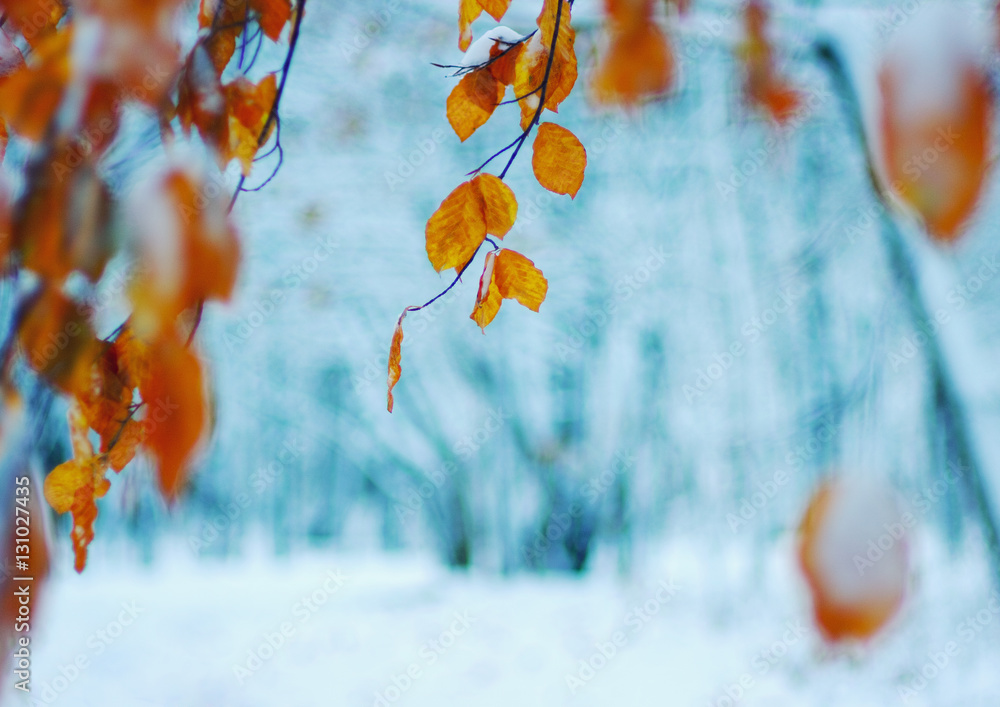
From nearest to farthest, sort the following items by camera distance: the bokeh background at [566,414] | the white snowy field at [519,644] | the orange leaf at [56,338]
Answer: the orange leaf at [56,338] → the white snowy field at [519,644] → the bokeh background at [566,414]

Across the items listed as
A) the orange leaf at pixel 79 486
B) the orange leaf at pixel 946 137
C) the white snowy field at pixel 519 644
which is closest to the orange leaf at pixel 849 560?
the orange leaf at pixel 946 137

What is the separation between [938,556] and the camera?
4.69 metres

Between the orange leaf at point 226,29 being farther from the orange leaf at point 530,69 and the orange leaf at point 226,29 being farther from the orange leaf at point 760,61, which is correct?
the orange leaf at point 760,61

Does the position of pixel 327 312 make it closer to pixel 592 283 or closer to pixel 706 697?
pixel 592 283

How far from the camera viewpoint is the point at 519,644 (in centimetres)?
382

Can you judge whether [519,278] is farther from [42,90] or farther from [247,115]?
[42,90]

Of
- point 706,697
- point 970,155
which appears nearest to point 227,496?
point 706,697

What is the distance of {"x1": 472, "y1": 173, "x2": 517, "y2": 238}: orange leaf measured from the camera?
2.46ft

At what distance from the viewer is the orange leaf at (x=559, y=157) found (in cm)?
74

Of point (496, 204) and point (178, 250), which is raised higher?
point (496, 204)

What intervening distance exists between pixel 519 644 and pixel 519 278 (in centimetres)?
345

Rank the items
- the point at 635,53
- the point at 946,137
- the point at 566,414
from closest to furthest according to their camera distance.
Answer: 1. the point at 946,137
2. the point at 635,53
3. the point at 566,414

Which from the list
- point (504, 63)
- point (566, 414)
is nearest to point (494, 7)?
point (504, 63)

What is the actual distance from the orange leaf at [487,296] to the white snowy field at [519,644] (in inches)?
104
